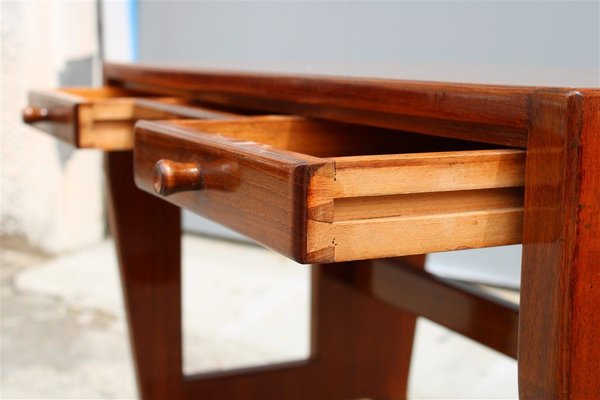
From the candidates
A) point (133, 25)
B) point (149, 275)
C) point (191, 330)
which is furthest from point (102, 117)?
point (133, 25)

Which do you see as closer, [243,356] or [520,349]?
[520,349]

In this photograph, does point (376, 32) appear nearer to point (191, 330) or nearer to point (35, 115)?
point (191, 330)

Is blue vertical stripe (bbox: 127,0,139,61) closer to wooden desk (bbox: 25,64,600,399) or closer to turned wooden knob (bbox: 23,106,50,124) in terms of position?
turned wooden knob (bbox: 23,106,50,124)

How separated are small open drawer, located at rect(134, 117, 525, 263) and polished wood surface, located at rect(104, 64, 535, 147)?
0.04 metres

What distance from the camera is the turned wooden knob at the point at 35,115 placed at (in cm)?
132

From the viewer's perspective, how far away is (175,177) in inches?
30.7

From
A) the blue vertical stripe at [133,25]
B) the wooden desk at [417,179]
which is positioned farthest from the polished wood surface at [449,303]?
the blue vertical stripe at [133,25]

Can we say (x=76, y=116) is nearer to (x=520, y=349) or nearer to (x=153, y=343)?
(x=153, y=343)

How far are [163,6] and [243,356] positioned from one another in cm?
147

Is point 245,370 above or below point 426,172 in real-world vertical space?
below

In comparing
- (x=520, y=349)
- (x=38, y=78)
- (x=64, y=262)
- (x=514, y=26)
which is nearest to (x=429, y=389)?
(x=514, y=26)

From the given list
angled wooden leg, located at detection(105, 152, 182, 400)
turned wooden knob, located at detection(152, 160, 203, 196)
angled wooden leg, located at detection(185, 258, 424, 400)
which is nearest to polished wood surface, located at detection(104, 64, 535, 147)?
turned wooden knob, located at detection(152, 160, 203, 196)

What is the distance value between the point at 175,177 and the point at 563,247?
0.34 m

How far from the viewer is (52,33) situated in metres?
2.77
